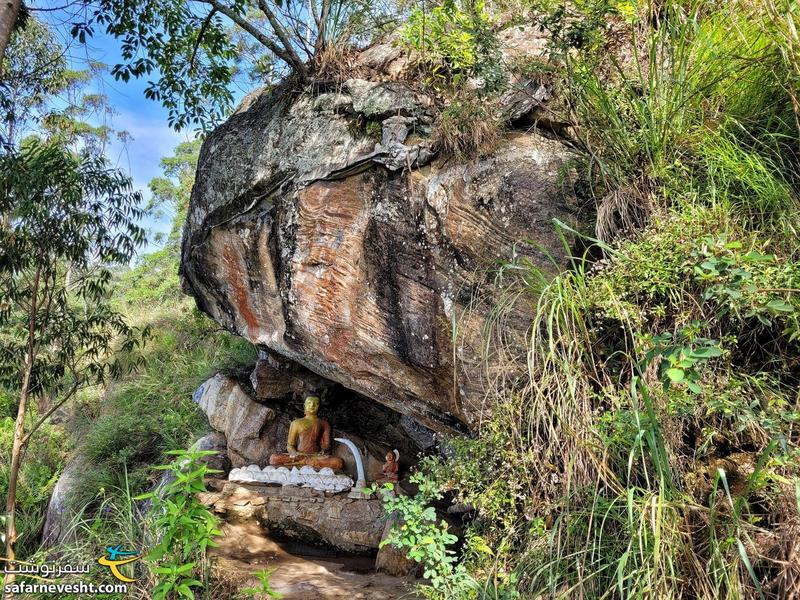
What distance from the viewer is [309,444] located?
5.62 m

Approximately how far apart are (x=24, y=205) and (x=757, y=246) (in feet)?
16.4

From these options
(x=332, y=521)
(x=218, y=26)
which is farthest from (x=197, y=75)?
(x=332, y=521)

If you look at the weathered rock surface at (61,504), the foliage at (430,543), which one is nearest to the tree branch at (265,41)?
the foliage at (430,543)

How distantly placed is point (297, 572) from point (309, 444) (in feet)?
5.02

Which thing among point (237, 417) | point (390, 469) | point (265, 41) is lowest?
point (390, 469)

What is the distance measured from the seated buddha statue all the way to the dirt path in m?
0.75

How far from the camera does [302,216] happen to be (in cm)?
371

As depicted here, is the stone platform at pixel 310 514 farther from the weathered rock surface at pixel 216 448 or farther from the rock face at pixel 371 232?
the rock face at pixel 371 232

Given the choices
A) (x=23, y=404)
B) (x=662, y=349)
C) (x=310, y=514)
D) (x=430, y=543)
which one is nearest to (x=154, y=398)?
(x=23, y=404)

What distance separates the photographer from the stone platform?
471 cm

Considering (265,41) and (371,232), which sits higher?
(265,41)

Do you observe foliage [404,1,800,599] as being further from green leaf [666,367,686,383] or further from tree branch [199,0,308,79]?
tree branch [199,0,308,79]

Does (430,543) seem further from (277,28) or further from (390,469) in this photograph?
(277,28)

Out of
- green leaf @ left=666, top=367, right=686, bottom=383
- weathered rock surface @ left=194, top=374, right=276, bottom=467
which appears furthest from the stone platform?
green leaf @ left=666, top=367, right=686, bottom=383
